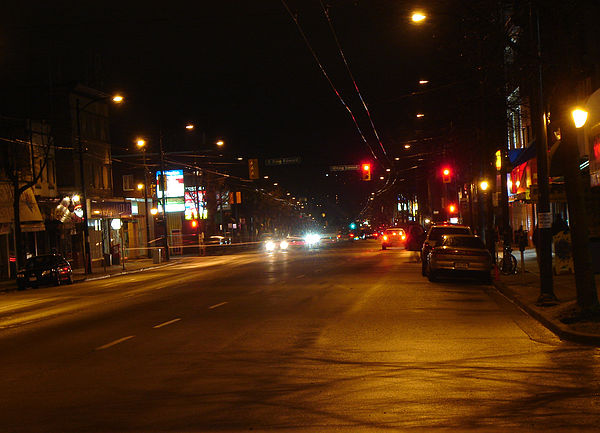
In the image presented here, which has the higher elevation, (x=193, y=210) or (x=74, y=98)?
(x=74, y=98)

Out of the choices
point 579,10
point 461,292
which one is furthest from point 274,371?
point 461,292

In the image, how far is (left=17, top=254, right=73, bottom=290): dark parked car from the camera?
3591 cm

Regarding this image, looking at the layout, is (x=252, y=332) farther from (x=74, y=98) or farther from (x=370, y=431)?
(x=74, y=98)

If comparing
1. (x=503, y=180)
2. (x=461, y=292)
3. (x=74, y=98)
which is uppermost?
(x=74, y=98)

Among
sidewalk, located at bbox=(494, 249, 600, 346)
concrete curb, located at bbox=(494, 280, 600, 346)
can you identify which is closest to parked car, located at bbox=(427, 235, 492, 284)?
sidewalk, located at bbox=(494, 249, 600, 346)

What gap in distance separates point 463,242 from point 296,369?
16.6 m

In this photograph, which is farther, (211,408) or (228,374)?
(228,374)

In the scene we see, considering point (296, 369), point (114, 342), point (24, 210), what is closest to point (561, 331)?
point (296, 369)

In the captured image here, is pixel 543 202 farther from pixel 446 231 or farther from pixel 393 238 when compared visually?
pixel 393 238

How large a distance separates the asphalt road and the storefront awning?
24942 mm

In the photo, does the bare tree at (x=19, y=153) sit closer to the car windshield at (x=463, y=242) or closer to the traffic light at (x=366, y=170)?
the traffic light at (x=366, y=170)

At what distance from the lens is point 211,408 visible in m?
8.35

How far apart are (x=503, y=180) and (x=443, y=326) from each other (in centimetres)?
1768

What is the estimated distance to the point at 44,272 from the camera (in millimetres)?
36375
